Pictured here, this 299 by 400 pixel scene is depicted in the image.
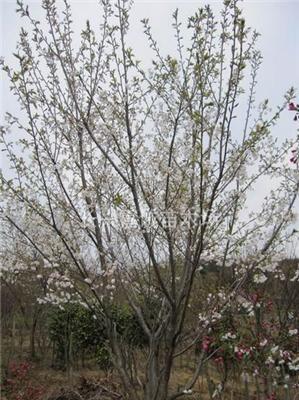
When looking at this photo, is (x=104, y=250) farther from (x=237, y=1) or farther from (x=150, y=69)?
(x=237, y=1)

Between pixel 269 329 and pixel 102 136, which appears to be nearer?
pixel 102 136

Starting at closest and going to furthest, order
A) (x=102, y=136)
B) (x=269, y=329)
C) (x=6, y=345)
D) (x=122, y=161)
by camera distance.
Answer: (x=122, y=161) → (x=102, y=136) → (x=269, y=329) → (x=6, y=345)

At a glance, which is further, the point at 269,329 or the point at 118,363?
the point at 269,329

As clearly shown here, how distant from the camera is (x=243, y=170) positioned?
4.17 meters

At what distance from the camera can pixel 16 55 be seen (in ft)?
11.6

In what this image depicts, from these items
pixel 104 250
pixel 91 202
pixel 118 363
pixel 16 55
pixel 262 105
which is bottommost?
pixel 118 363

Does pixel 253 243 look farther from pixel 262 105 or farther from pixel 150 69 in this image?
pixel 150 69

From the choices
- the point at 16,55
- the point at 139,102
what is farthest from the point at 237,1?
the point at 16,55

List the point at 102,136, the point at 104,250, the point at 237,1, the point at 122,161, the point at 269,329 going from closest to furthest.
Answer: the point at 237,1 < the point at 122,161 < the point at 104,250 < the point at 102,136 < the point at 269,329

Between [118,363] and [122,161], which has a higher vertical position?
[122,161]

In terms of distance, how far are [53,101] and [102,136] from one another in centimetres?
61

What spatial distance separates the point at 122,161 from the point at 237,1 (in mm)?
1403

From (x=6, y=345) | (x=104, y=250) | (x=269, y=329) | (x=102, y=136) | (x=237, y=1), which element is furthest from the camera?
(x=6, y=345)

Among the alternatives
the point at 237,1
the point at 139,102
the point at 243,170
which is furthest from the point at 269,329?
the point at 237,1
